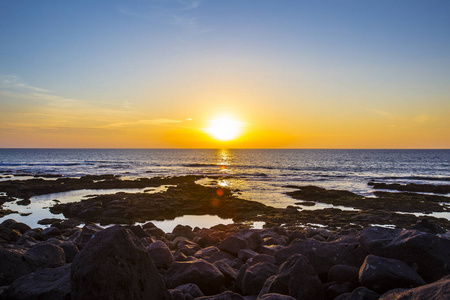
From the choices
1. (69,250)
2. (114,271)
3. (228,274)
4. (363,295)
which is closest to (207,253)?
(228,274)

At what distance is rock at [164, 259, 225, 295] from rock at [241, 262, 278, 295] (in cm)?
58

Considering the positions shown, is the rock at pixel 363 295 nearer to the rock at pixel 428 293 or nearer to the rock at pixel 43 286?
the rock at pixel 428 293

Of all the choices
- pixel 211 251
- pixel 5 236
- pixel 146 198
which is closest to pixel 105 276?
pixel 211 251

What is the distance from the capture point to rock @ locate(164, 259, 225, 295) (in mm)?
6594

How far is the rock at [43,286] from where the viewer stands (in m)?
4.86

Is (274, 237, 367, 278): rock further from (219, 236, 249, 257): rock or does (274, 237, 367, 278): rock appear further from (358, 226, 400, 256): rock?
(219, 236, 249, 257): rock

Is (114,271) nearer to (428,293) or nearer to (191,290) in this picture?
(191,290)

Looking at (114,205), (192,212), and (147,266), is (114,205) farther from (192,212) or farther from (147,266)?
(147,266)

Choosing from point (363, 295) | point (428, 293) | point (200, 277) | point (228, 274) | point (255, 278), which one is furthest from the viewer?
point (228, 274)

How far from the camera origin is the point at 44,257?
22.2 feet

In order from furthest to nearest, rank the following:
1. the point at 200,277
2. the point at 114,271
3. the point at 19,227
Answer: the point at 19,227, the point at 200,277, the point at 114,271

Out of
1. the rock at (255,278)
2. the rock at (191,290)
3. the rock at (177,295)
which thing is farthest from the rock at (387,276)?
the rock at (177,295)

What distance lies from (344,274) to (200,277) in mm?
2951

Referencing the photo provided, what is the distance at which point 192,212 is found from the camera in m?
23.2
